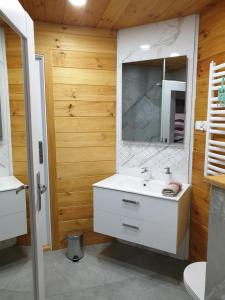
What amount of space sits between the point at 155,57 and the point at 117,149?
1036 mm

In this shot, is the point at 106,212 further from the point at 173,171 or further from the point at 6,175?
the point at 6,175

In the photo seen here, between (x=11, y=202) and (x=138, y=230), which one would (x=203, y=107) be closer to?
(x=138, y=230)

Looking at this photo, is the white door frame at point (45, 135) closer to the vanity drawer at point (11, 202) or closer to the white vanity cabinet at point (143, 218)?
the white vanity cabinet at point (143, 218)

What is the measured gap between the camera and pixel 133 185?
2.42 meters

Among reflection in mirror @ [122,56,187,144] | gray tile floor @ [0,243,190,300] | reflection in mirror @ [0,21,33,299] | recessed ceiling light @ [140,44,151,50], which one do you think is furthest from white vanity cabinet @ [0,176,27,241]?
recessed ceiling light @ [140,44,151,50]

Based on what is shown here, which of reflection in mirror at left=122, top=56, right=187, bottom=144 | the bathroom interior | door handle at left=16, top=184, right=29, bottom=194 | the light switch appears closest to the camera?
door handle at left=16, top=184, right=29, bottom=194

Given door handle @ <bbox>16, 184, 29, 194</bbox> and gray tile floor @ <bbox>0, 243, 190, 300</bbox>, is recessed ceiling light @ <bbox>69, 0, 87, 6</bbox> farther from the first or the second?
gray tile floor @ <bbox>0, 243, 190, 300</bbox>

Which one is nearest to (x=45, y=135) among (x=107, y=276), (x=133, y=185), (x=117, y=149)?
(x=117, y=149)

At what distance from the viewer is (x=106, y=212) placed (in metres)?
2.25

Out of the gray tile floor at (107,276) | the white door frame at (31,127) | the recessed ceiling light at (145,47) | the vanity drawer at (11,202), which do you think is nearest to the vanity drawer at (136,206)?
the gray tile floor at (107,276)

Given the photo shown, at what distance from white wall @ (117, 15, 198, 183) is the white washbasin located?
0.08 meters

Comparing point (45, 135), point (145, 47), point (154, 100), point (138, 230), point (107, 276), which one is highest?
point (145, 47)

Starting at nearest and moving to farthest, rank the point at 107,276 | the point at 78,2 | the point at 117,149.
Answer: the point at 78,2 → the point at 107,276 → the point at 117,149

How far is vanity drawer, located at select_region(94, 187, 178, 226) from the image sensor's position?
195 cm
